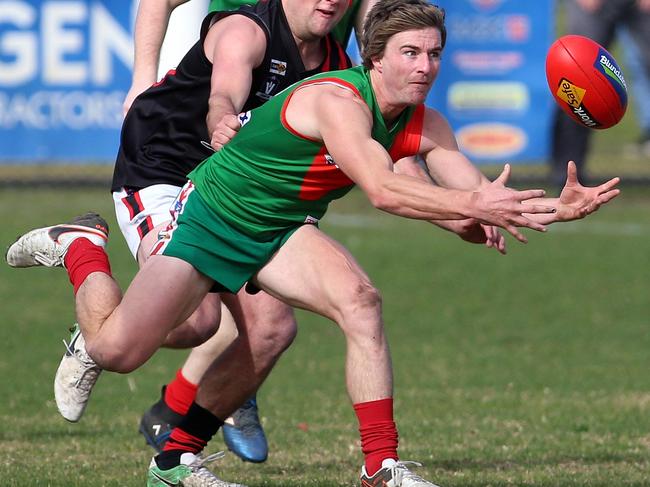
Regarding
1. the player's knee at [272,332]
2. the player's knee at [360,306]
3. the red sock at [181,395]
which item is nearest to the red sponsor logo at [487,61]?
the red sock at [181,395]

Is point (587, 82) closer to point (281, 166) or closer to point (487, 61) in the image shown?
point (281, 166)

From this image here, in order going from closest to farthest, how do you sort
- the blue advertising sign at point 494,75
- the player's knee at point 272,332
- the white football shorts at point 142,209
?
1. the player's knee at point 272,332
2. the white football shorts at point 142,209
3. the blue advertising sign at point 494,75

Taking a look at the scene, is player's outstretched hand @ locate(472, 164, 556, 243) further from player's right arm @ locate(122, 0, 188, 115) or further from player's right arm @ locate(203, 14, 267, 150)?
player's right arm @ locate(122, 0, 188, 115)

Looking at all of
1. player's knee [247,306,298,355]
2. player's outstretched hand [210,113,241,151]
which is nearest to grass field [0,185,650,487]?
player's knee [247,306,298,355]

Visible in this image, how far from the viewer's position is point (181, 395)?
22.3ft

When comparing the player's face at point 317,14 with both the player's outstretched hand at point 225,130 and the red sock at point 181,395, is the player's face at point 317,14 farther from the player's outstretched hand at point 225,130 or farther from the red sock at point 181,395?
the red sock at point 181,395

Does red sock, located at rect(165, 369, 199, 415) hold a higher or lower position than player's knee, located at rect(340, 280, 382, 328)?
lower

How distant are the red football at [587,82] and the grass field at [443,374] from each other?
1566mm

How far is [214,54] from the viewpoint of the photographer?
619 centimetres

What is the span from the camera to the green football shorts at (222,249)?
5.59 m

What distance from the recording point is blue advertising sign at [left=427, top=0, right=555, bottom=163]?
15844mm

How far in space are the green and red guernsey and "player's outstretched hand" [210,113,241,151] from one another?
4 cm

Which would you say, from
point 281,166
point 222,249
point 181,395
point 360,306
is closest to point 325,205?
point 281,166

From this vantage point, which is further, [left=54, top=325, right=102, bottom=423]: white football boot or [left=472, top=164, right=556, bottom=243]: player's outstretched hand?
[left=54, top=325, right=102, bottom=423]: white football boot
